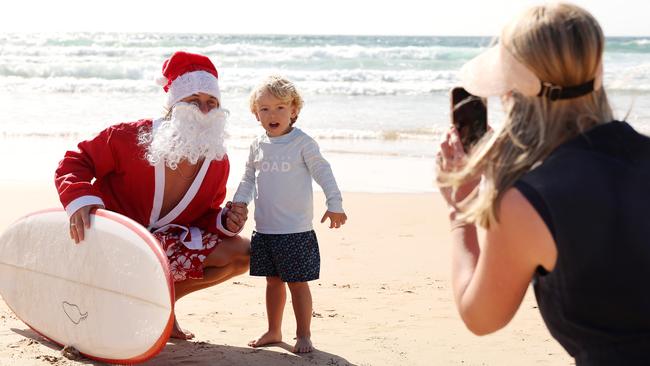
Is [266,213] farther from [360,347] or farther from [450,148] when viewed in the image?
[450,148]

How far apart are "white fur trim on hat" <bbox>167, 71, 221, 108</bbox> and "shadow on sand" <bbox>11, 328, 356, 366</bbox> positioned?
1158 millimetres

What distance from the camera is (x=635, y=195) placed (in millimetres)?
1921

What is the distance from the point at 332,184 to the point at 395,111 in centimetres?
1155

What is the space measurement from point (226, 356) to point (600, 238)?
2449 millimetres

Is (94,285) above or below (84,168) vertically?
below

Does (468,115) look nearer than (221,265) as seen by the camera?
Yes

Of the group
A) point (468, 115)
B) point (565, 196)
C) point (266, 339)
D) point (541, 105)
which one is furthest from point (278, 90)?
point (565, 196)

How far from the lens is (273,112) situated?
415cm

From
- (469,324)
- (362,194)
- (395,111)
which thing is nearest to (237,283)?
(362,194)

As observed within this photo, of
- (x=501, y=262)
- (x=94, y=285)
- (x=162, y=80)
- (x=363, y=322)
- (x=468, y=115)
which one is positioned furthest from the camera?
(x=363, y=322)

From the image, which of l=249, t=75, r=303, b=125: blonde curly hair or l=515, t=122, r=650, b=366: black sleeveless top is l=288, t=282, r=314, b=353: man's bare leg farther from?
l=515, t=122, r=650, b=366: black sleeveless top

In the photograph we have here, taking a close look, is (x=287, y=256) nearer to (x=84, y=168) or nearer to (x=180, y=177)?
(x=180, y=177)

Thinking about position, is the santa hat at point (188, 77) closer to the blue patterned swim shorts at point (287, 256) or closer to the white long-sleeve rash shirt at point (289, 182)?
the white long-sleeve rash shirt at point (289, 182)

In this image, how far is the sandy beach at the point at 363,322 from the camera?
159 inches
